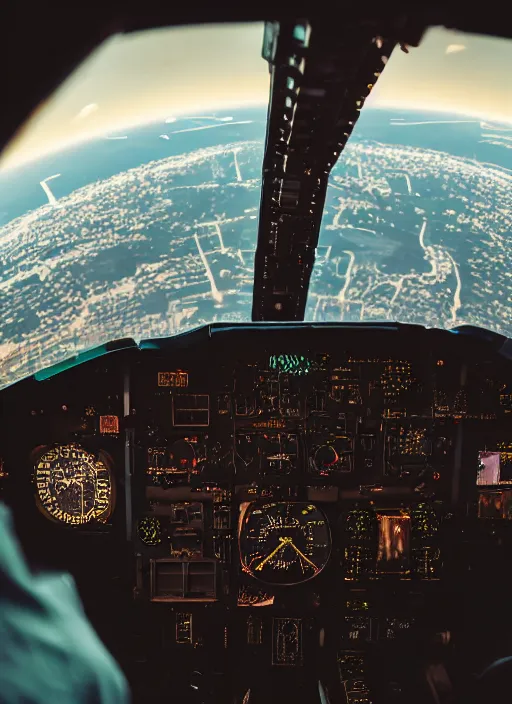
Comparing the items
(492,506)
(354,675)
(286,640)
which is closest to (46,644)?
(286,640)

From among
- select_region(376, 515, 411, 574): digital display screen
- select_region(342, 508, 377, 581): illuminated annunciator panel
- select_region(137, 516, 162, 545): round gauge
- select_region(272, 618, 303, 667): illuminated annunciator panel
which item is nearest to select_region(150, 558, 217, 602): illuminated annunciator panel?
select_region(137, 516, 162, 545): round gauge

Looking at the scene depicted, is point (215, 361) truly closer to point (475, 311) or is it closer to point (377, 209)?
point (377, 209)

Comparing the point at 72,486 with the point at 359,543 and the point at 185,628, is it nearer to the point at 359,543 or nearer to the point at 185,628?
the point at 185,628

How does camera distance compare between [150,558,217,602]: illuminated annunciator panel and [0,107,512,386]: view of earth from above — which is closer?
[0,107,512,386]: view of earth from above

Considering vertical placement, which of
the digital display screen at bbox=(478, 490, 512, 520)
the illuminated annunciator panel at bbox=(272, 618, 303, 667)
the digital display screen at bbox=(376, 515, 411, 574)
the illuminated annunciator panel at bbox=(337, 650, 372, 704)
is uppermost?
the digital display screen at bbox=(478, 490, 512, 520)

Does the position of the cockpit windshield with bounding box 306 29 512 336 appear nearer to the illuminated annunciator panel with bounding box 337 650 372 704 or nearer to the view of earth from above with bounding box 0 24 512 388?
the view of earth from above with bounding box 0 24 512 388

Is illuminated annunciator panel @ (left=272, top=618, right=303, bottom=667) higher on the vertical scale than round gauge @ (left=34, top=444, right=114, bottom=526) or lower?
lower

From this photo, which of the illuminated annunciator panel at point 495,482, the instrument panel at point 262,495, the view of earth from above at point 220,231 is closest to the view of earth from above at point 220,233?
the view of earth from above at point 220,231
